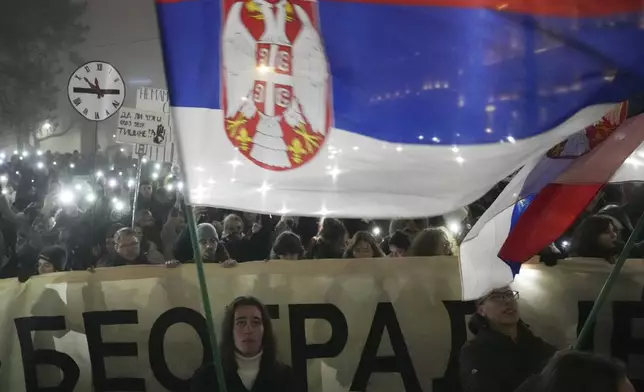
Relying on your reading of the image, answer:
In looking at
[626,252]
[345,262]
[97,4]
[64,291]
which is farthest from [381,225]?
[97,4]

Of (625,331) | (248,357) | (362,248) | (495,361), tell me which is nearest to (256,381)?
(248,357)

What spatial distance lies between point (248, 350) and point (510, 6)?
2.03 meters

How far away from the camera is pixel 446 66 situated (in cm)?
236

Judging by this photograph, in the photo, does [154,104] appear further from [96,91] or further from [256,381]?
[256,381]

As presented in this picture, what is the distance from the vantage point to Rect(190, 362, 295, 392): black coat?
341 cm

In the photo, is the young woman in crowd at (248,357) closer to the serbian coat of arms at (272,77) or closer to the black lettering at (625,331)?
the serbian coat of arms at (272,77)

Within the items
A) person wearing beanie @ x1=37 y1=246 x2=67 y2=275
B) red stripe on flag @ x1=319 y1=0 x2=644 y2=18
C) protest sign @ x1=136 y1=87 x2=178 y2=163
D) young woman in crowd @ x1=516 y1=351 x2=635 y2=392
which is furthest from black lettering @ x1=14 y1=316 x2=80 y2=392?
protest sign @ x1=136 y1=87 x2=178 y2=163

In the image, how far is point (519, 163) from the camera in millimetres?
2330

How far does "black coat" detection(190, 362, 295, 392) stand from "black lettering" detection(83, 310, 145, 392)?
0.88m

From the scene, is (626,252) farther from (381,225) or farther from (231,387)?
(381,225)

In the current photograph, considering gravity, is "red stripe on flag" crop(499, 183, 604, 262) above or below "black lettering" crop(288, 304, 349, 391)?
above

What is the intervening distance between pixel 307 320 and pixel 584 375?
2.12 metres

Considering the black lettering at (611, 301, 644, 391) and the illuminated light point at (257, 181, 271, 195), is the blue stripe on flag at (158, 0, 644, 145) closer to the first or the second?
the illuminated light point at (257, 181, 271, 195)

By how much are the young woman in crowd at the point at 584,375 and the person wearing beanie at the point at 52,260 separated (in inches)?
152
